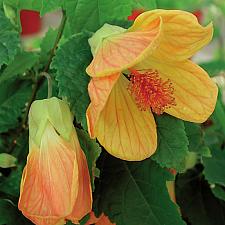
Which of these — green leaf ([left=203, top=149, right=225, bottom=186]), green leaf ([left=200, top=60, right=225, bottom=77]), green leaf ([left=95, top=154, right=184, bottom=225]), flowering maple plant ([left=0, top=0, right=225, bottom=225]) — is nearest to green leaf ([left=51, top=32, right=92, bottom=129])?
flowering maple plant ([left=0, top=0, right=225, bottom=225])


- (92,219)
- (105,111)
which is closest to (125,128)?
(105,111)

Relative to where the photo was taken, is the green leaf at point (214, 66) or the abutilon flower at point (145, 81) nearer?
the abutilon flower at point (145, 81)

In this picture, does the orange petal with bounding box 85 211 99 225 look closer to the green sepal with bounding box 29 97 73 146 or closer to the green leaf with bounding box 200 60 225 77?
the green sepal with bounding box 29 97 73 146

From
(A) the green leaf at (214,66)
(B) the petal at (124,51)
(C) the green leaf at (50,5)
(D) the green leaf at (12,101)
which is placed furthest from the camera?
(A) the green leaf at (214,66)

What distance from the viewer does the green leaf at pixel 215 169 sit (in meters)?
0.76

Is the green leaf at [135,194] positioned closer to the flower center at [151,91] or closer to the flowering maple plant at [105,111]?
the flowering maple plant at [105,111]

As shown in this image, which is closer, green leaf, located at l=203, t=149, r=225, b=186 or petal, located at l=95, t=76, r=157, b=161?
petal, located at l=95, t=76, r=157, b=161

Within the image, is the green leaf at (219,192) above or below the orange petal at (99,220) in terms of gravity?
below

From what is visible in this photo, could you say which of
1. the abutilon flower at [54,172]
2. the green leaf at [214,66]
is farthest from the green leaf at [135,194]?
the green leaf at [214,66]

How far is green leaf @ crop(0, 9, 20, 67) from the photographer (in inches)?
23.3

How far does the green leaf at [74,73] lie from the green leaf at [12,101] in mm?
158

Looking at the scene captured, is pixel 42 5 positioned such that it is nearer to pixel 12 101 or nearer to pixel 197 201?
pixel 12 101

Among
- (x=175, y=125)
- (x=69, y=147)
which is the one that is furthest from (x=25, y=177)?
(x=175, y=125)

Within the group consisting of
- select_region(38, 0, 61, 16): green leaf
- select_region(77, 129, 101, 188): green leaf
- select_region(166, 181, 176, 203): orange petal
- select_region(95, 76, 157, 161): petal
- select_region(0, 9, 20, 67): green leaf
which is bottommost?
select_region(166, 181, 176, 203): orange petal
